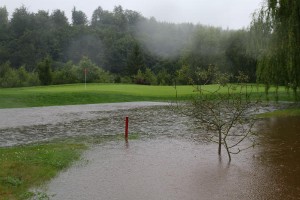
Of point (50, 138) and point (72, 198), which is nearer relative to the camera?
point (72, 198)

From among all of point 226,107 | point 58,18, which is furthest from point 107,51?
point 226,107

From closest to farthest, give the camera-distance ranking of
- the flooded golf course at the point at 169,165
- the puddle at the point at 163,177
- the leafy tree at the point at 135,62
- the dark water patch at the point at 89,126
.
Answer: the puddle at the point at 163,177 → the flooded golf course at the point at 169,165 → the dark water patch at the point at 89,126 → the leafy tree at the point at 135,62

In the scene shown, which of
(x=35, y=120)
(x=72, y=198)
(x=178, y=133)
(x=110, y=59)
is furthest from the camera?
(x=110, y=59)

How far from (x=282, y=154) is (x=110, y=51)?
8591 cm

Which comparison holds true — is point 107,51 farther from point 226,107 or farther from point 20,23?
point 226,107

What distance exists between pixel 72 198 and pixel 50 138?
802cm

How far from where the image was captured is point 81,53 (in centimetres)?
9912

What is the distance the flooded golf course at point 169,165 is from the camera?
8.32 m

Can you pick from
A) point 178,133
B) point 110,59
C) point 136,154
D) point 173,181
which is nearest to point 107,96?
point 178,133

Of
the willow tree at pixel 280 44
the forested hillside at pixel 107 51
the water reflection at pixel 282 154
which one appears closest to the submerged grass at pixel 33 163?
the water reflection at pixel 282 154

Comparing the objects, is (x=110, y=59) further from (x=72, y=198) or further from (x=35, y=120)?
(x=72, y=198)

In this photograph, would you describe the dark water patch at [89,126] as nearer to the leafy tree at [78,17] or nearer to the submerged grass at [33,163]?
the submerged grass at [33,163]

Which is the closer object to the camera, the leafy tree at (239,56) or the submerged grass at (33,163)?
the submerged grass at (33,163)

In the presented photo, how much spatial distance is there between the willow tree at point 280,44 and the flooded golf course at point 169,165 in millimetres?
3901
